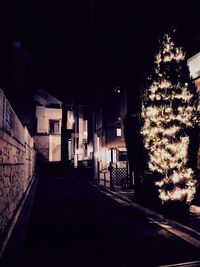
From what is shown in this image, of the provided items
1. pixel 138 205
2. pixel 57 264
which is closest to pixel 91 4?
pixel 138 205

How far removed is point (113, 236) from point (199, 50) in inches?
307

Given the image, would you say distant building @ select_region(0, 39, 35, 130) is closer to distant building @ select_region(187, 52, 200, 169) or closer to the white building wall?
distant building @ select_region(187, 52, 200, 169)

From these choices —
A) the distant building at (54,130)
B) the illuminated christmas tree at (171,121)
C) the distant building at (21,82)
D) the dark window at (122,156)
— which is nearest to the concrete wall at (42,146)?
the distant building at (54,130)

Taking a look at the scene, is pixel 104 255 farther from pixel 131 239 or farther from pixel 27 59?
pixel 27 59

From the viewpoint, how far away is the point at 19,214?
7.96 m

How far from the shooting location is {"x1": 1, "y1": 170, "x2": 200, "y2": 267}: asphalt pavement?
4.31m

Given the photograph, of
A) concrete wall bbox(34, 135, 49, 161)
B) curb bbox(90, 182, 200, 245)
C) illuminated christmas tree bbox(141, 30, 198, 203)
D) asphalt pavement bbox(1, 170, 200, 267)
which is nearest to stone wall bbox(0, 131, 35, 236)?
asphalt pavement bbox(1, 170, 200, 267)

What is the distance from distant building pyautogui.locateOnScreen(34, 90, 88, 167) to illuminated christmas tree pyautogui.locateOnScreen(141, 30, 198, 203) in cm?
2559

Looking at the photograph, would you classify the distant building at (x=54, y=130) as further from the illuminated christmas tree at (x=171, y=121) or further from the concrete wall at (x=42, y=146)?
the illuminated christmas tree at (x=171, y=121)

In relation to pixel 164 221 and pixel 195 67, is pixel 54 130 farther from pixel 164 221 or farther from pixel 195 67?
pixel 164 221

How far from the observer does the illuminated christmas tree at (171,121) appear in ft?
23.8

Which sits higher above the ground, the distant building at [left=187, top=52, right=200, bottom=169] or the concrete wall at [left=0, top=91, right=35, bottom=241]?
the distant building at [left=187, top=52, right=200, bottom=169]

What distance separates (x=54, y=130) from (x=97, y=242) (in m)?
38.5

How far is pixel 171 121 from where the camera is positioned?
7.38m
